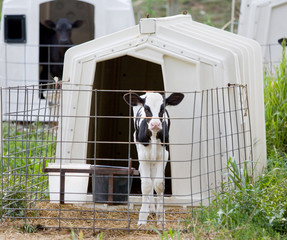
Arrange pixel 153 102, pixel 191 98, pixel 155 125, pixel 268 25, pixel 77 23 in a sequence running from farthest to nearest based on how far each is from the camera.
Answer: pixel 77 23 < pixel 268 25 < pixel 191 98 < pixel 153 102 < pixel 155 125

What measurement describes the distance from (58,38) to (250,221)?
8.30 m

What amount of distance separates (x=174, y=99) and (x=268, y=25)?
5.05m

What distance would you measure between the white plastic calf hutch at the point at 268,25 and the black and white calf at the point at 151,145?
4.75 meters

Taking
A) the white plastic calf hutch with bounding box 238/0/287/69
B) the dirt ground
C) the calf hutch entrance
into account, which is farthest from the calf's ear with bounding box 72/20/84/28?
the dirt ground

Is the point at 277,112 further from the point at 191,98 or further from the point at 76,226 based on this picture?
the point at 76,226

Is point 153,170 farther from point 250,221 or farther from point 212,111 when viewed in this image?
point 250,221

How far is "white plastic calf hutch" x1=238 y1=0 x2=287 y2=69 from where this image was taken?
10.8m

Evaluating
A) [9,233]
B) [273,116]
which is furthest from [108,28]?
[9,233]

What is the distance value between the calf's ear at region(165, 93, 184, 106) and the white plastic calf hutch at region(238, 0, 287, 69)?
15.3 ft

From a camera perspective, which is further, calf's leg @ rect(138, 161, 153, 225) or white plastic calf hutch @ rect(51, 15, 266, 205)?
white plastic calf hutch @ rect(51, 15, 266, 205)

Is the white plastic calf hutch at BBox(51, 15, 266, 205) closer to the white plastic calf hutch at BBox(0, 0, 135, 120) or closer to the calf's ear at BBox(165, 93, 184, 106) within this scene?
the calf's ear at BBox(165, 93, 184, 106)

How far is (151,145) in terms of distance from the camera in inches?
249

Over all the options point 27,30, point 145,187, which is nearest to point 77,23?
point 27,30

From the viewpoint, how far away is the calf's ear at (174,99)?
20.6 feet
